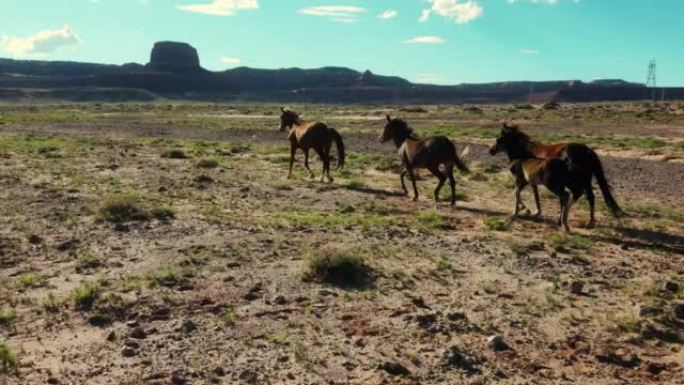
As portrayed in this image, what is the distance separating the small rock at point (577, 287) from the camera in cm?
834

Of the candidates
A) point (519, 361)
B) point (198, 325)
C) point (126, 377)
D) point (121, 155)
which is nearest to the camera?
point (126, 377)

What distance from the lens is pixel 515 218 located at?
13578mm

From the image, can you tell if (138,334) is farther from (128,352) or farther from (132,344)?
(128,352)

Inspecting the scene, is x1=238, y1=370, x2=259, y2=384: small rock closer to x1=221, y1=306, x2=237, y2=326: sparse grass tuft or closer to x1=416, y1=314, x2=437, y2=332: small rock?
x1=221, y1=306, x2=237, y2=326: sparse grass tuft

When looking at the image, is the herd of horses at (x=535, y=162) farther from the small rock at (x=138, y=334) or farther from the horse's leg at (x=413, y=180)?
the small rock at (x=138, y=334)

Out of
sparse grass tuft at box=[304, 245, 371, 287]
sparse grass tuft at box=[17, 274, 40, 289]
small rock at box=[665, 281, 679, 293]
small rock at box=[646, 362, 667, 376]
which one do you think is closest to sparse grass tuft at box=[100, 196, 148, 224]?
sparse grass tuft at box=[17, 274, 40, 289]

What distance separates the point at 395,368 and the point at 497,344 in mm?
1218

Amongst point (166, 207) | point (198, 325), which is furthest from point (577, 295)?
point (166, 207)

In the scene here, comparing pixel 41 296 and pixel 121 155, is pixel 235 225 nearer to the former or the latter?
pixel 41 296

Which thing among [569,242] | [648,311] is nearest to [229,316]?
[648,311]

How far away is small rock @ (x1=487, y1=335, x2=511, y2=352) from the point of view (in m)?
6.62

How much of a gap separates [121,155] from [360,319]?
20792 mm

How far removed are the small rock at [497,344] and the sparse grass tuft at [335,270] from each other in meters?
2.29

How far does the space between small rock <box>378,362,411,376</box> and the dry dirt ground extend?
15 mm
